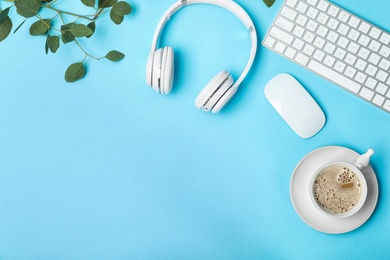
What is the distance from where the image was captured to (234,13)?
37.9 inches

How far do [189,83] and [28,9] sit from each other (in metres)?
0.33

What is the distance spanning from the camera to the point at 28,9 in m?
0.95

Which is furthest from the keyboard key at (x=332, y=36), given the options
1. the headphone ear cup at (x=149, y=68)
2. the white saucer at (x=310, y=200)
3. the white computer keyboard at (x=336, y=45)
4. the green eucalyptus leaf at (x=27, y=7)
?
the green eucalyptus leaf at (x=27, y=7)

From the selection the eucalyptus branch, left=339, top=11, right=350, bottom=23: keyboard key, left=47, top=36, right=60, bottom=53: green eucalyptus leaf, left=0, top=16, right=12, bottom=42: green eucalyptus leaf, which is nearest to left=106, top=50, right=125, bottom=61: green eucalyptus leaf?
the eucalyptus branch

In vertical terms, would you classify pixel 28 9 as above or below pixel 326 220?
above

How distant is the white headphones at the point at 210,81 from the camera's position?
2.97 ft

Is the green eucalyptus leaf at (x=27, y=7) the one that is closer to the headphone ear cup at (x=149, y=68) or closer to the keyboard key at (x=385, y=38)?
the headphone ear cup at (x=149, y=68)

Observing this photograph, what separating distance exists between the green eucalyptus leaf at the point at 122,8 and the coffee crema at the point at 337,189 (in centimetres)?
46

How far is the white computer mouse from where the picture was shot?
3.11ft

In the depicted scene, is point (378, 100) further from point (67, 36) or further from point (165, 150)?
point (67, 36)

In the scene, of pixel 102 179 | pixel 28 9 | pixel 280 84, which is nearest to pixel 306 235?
pixel 280 84

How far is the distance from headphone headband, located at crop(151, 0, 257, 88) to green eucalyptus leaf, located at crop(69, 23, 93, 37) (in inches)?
4.9

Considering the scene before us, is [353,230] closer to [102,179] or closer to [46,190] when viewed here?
[102,179]

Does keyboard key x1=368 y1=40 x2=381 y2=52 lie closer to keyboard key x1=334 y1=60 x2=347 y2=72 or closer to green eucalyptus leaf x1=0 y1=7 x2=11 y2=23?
keyboard key x1=334 y1=60 x2=347 y2=72
